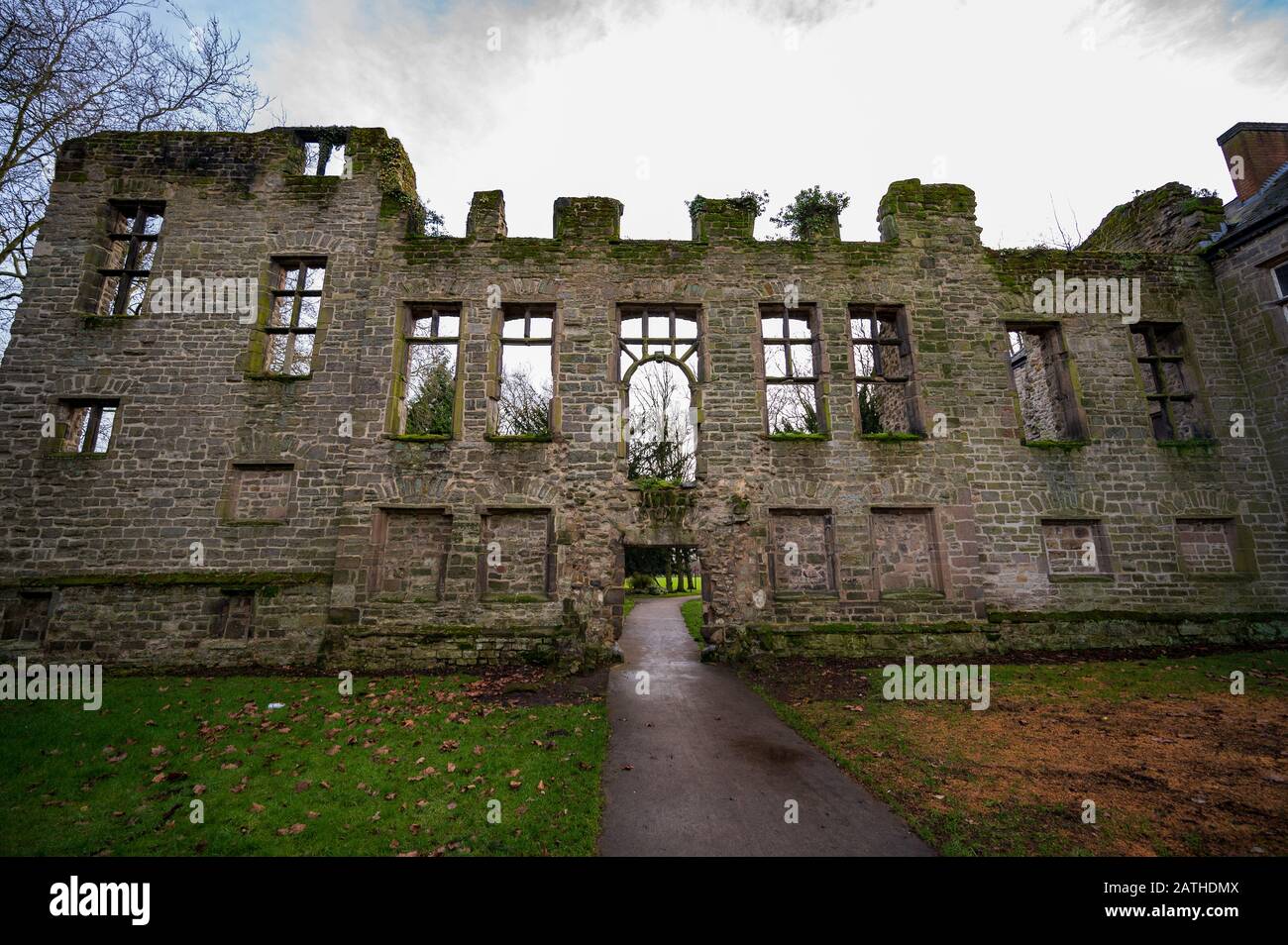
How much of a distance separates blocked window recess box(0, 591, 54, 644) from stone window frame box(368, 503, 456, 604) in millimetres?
6366

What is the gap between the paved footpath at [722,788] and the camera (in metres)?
4.15

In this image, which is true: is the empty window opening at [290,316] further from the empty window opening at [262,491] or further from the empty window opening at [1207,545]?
the empty window opening at [1207,545]

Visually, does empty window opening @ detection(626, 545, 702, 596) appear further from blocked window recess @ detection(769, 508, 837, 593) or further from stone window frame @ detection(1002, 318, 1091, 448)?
stone window frame @ detection(1002, 318, 1091, 448)

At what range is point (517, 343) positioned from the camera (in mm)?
11711

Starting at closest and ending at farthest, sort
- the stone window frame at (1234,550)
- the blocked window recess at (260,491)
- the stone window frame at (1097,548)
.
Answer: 1. the blocked window recess at (260,491)
2. the stone window frame at (1097,548)
3. the stone window frame at (1234,550)

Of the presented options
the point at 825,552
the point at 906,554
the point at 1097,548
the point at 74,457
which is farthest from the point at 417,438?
the point at 1097,548

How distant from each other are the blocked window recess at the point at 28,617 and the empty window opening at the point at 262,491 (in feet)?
12.5

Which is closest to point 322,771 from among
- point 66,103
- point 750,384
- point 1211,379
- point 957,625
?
point 750,384

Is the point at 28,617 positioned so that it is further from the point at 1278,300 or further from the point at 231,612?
the point at 1278,300

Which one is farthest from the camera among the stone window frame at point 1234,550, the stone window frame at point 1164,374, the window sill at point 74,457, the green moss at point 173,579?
the stone window frame at point 1164,374

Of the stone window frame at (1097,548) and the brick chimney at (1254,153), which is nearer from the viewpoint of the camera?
the stone window frame at (1097,548)

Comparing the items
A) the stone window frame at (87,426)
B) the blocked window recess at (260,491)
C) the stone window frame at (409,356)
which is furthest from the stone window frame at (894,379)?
the stone window frame at (87,426)

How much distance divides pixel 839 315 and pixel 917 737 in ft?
30.4

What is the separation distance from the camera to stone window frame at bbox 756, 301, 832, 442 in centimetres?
1129
